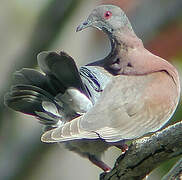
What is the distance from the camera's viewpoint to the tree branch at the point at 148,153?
6598 mm

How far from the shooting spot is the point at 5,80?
37.2 ft

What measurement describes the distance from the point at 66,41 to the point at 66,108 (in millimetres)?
3910

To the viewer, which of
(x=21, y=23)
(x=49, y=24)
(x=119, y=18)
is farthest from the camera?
(x=21, y=23)

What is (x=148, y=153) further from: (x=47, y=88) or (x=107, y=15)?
(x=107, y=15)

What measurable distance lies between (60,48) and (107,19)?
9.39ft

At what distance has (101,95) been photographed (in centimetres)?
806

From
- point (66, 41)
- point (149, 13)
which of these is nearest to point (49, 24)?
point (66, 41)

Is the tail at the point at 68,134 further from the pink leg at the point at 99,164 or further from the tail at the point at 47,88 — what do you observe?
the pink leg at the point at 99,164

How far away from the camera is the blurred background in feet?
36.3

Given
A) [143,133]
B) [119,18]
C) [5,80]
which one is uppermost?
[119,18]

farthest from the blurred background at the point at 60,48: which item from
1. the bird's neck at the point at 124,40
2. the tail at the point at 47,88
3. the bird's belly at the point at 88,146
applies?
the tail at the point at 47,88

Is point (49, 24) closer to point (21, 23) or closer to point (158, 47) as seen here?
point (158, 47)

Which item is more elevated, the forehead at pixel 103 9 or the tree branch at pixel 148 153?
the forehead at pixel 103 9

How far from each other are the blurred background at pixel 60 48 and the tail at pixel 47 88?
8.16ft
